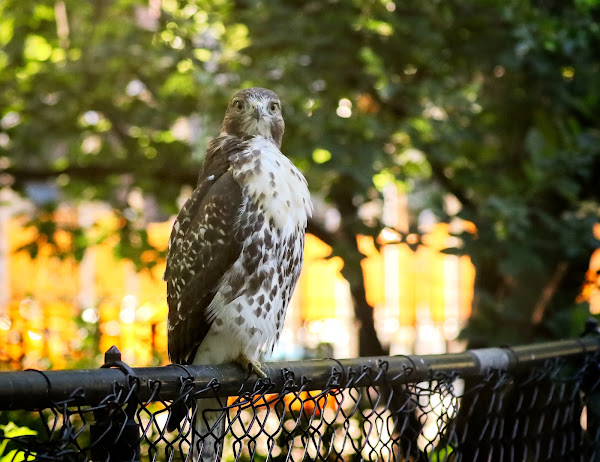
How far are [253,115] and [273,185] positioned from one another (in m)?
0.30

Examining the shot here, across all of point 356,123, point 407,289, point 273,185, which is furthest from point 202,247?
point 407,289

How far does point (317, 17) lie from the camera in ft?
14.3

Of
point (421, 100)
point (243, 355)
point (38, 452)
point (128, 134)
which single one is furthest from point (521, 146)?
point (38, 452)

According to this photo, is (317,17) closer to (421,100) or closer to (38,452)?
(421,100)

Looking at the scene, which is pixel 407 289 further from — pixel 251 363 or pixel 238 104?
pixel 251 363

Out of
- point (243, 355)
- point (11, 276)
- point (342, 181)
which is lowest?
point (243, 355)

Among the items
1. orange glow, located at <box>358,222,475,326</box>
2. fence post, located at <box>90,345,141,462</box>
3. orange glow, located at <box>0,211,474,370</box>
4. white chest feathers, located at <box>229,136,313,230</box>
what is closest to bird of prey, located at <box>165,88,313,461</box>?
white chest feathers, located at <box>229,136,313,230</box>

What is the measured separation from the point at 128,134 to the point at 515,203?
2589mm

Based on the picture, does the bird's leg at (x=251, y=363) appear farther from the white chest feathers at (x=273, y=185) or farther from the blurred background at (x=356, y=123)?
the blurred background at (x=356, y=123)

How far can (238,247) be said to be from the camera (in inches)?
98.4

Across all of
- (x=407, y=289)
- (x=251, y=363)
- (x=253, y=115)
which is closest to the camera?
(x=251, y=363)

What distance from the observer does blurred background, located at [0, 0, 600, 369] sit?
418 cm

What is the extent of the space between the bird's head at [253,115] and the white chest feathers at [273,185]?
0.14m

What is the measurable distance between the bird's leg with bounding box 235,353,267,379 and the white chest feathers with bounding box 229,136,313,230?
41 cm
